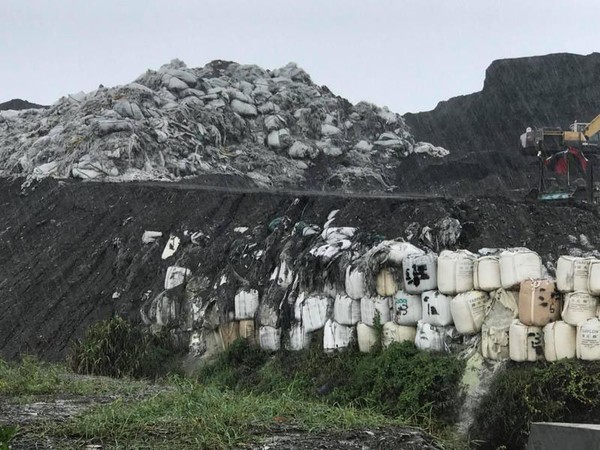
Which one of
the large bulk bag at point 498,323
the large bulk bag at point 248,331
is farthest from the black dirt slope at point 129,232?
the large bulk bag at point 498,323

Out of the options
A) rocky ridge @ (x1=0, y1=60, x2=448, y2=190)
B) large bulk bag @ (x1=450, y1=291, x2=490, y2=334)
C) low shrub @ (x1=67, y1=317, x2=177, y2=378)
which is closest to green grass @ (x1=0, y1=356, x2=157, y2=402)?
low shrub @ (x1=67, y1=317, x2=177, y2=378)

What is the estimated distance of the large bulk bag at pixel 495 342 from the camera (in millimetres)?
10984

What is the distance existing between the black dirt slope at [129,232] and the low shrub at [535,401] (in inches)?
177

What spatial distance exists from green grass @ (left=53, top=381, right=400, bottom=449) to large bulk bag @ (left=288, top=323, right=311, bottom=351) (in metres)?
4.76

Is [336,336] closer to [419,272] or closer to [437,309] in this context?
[419,272]

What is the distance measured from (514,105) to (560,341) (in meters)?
34.1

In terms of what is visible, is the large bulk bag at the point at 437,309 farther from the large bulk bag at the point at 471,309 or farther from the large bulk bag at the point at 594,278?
the large bulk bag at the point at 594,278

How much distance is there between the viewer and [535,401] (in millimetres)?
10062

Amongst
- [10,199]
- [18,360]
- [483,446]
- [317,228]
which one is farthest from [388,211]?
[10,199]

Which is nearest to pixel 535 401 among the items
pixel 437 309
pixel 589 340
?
pixel 589 340

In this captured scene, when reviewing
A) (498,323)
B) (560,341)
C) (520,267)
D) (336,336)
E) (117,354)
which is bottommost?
(117,354)

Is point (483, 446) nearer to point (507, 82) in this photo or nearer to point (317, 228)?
point (317, 228)

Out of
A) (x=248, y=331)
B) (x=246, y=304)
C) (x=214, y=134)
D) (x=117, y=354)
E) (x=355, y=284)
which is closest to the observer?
(x=355, y=284)

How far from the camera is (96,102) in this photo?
27.7 metres
